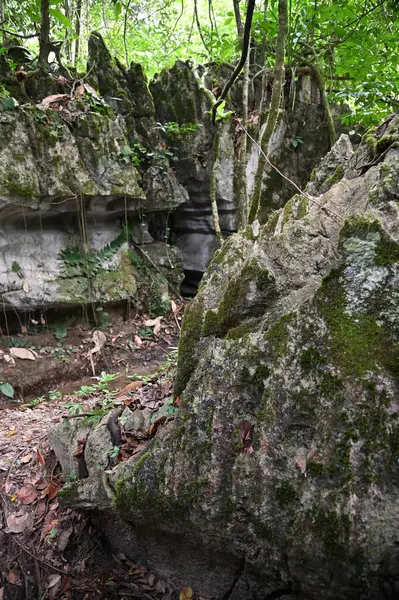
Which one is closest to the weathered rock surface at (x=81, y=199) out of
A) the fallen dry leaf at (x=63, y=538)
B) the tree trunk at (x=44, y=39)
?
the tree trunk at (x=44, y=39)

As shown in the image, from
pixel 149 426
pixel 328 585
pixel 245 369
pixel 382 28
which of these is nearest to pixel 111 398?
pixel 149 426

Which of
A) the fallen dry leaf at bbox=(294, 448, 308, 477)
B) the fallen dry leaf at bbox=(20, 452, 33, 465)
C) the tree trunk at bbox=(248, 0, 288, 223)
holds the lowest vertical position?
the fallen dry leaf at bbox=(20, 452, 33, 465)

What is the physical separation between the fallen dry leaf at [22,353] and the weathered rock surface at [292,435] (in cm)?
386

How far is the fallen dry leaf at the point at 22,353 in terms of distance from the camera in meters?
6.10

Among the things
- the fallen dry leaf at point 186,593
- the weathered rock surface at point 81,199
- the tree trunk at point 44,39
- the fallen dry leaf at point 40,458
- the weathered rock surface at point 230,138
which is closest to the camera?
the fallen dry leaf at point 186,593

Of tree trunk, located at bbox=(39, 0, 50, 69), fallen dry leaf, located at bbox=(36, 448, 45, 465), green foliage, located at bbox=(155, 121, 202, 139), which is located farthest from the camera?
green foliage, located at bbox=(155, 121, 202, 139)

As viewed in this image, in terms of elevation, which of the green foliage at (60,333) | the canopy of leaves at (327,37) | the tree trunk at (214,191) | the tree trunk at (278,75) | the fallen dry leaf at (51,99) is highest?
the canopy of leaves at (327,37)

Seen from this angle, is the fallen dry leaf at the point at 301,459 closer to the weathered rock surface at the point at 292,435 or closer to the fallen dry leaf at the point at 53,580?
the weathered rock surface at the point at 292,435

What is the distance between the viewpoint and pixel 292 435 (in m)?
2.04

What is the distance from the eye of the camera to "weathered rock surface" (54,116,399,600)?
184 centimetres

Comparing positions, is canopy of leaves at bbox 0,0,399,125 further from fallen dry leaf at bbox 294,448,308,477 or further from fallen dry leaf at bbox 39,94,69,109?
fallen dry leaf at bbox 294,448,308,477

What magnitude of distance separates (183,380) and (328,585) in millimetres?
1317

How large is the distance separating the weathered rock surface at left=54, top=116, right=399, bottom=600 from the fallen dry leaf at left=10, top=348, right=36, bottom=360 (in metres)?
3.86

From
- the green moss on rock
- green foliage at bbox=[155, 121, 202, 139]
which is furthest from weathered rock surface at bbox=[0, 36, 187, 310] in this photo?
the green moss on rock
